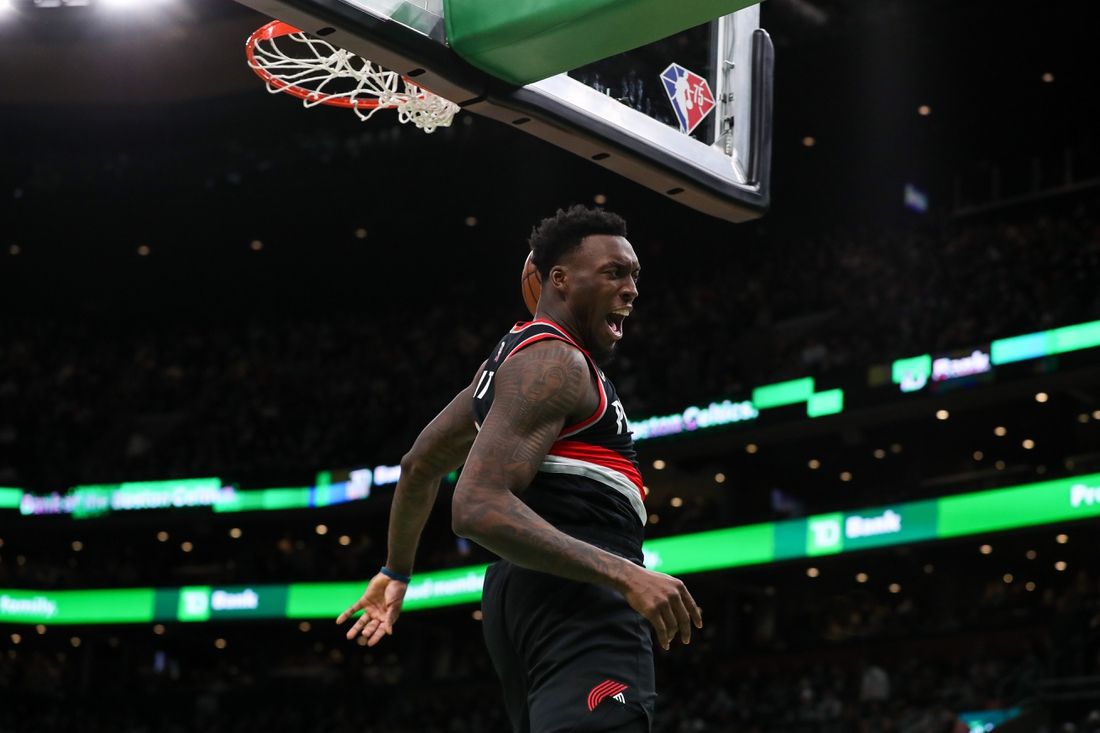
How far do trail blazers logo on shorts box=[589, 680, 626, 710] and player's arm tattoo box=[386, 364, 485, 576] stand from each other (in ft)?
2.49

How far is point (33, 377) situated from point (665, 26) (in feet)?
88.6

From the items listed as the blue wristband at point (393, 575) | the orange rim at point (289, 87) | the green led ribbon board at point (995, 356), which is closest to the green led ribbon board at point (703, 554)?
the green led ribbon board at point (995, 356)

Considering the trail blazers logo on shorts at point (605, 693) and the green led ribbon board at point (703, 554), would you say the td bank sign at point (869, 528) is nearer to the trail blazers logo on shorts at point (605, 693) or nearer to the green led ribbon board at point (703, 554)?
the green led ribbon board at point (703, 554)

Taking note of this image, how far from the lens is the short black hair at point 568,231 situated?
3.23 m

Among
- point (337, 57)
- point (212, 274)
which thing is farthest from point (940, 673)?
point (212, 274)

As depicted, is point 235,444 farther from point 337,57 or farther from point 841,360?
point 337,57

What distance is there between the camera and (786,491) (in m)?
24.4

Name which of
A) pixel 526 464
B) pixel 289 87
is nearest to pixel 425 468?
pixel 526 464

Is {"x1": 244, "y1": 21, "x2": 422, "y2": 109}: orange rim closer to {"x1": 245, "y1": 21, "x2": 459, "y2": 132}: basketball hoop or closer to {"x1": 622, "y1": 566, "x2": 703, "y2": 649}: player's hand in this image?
{"x1": 245, "y1": 21, "x2": 459, "y2": 132}: basketball hoop

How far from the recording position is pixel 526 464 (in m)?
2.89

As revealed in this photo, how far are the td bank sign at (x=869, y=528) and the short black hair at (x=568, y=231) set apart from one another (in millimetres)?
16214

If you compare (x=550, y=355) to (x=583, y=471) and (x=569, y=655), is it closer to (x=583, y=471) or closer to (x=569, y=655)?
(x=583, y=471)

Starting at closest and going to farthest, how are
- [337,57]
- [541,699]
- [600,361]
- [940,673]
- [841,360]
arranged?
1. [541,699]
2. [600,361]
3. [337,57]
4. [940,673]
5. [841,360]

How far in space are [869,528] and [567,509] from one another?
663 inches
